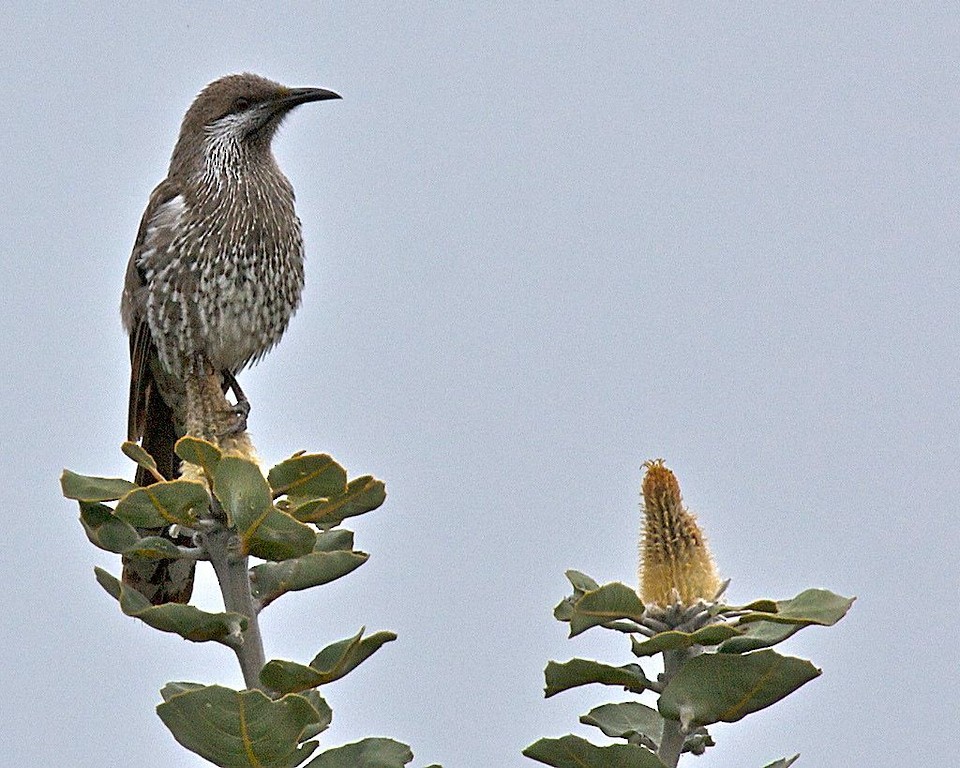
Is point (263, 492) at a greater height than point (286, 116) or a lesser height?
lesser

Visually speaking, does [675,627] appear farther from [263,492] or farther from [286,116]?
[286,116]

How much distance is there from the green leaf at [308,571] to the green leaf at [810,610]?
739mm

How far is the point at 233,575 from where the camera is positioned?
2.68 metres

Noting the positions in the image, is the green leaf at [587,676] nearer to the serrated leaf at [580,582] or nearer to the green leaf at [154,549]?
the serrated leaf at [580,582]

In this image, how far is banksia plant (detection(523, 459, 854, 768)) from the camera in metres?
2.25

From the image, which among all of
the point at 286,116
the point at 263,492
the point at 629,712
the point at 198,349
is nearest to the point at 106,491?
the point at 263,492

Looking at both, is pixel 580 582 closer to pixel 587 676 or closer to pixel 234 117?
pixel 587 676

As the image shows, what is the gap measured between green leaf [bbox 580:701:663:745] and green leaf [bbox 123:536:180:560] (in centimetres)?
82

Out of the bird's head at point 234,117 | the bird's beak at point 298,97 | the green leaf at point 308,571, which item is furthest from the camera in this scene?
the bird's head at point 234,117

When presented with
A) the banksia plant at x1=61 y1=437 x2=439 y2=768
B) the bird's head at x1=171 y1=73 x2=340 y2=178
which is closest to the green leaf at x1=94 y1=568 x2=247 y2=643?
A: the banksia plant at x1=61 y1=437 x2=439 y2=768

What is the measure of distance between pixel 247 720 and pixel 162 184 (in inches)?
179

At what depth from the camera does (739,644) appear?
2.30 meters

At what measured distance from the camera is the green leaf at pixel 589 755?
7.14ft

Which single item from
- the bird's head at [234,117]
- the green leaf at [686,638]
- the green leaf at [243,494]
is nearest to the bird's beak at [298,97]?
the bird's head at [234,117]
